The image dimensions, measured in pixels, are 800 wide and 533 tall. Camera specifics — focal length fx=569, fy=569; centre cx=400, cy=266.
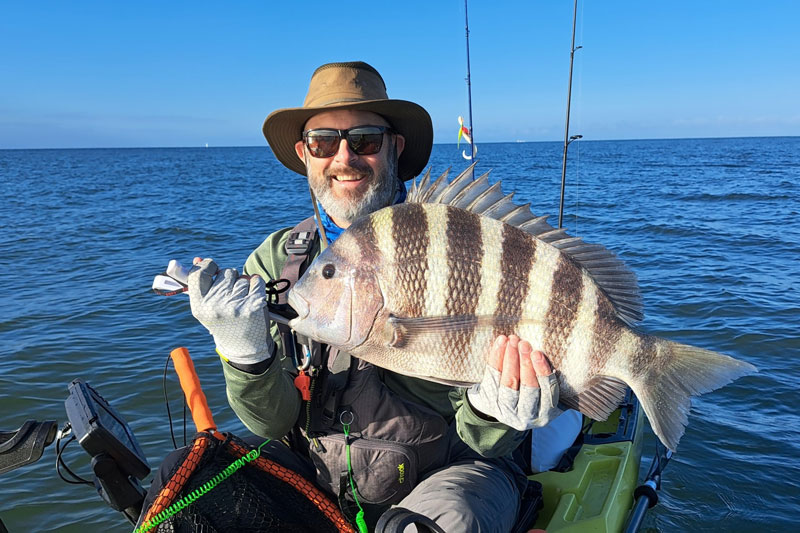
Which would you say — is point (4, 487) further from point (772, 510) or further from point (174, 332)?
point (772, 510)

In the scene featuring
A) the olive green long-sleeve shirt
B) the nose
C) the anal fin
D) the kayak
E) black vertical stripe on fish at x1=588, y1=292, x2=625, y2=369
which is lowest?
the kayak

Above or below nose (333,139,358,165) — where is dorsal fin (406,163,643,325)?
below

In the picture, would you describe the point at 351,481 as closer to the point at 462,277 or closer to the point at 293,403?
the point at 293,403

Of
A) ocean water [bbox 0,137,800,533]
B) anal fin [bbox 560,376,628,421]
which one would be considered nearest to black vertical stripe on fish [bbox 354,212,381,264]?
anal fin [bbox 560,376,628,421]

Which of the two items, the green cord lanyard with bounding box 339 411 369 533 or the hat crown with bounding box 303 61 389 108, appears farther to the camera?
the hat crown with bounding box 303 61 389 108

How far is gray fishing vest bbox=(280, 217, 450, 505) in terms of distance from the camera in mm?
2334

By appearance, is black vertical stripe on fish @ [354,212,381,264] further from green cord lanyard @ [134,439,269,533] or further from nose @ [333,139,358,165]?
green cord lanyard @ [134,439,269,533]

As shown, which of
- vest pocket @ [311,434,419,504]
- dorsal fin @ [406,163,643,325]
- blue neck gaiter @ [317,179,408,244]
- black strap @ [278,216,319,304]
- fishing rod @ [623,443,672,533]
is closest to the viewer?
dorsal fin @ [406,163,643,325]

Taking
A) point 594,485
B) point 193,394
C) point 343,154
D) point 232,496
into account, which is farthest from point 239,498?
point 594,485

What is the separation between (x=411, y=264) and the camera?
1827mm

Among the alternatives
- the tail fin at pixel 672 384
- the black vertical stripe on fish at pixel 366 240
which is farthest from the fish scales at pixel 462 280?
the tail fin at pixel 672 384

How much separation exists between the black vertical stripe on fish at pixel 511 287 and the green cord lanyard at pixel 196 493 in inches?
43.3

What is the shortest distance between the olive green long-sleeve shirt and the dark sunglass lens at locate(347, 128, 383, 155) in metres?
0.91

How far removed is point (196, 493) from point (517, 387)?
118cm
